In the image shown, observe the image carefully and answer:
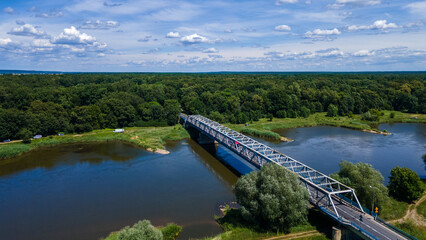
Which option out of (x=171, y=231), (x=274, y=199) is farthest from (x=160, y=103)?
(x=274, y=199)

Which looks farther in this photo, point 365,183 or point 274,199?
point 365,183

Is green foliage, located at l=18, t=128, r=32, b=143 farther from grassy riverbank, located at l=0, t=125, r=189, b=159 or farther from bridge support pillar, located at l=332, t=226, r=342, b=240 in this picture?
bridge support pillar, located at l=332, t=226, r=342, b=240

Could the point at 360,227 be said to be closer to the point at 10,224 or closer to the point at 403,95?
the point at 10,224

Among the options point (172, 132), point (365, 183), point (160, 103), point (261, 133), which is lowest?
point (261, 133)

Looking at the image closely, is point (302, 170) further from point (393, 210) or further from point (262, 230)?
point (262, 230)

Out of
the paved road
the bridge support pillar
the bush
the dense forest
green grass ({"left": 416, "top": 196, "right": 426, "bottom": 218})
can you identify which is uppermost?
the dense forest

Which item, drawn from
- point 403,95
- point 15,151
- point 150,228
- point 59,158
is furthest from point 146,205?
point 403,95

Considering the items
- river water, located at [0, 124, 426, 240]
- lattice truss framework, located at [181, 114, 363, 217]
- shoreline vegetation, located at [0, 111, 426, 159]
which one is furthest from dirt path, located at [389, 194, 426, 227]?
shoreline vegetation, located at [0, 111, 426, 159]
